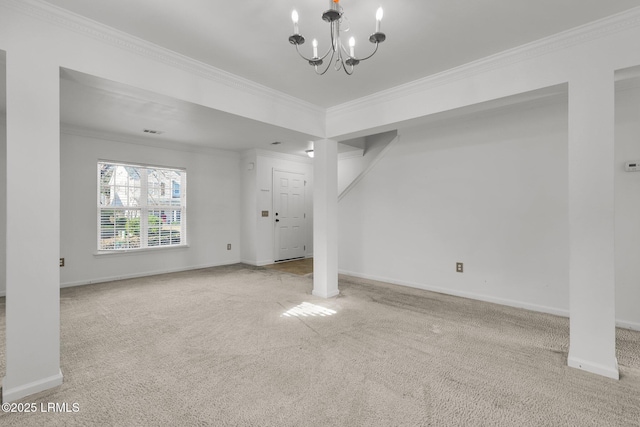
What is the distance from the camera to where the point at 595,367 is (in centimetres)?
217

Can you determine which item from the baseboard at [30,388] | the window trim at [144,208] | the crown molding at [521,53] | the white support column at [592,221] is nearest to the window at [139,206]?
the window trim at [144,208]

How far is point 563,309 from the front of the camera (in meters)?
3.31

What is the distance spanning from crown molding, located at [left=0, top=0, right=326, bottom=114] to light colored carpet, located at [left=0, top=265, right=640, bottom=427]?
2406 millimetres

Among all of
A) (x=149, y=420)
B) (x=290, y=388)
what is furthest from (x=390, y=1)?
(x=149, y=420)

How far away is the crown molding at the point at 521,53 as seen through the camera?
82.3 inches

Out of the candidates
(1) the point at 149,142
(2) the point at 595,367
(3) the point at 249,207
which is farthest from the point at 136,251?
(2) the point at 595,367

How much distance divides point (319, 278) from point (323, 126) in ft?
6.66

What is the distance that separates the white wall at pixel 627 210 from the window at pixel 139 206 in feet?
20.3

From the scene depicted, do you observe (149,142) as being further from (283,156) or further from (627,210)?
(627,210)

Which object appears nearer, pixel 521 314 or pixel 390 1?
pixel 390 1

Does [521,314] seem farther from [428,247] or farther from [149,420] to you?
[149,420]

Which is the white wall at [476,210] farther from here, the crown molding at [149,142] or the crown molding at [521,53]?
the crown molding at [149,142]

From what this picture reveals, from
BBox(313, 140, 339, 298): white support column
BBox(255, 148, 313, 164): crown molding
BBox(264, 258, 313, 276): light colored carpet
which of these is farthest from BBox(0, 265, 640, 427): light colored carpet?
BBox(255, 148, 313, 164): crown molding

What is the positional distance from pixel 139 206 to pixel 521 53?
562cm
